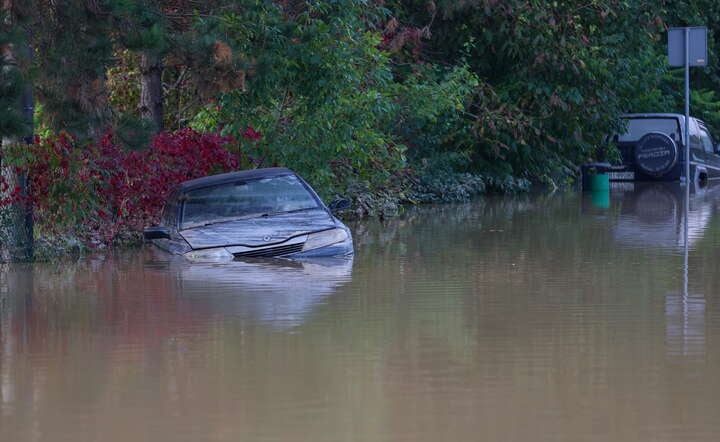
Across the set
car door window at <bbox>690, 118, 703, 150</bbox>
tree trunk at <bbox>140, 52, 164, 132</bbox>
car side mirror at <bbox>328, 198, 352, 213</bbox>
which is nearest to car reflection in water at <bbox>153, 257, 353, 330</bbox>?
car side mirror at <bbox>328, 198, 352, 213</bbox>

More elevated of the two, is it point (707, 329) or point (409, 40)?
point (409, 40)

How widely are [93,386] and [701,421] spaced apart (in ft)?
11.6

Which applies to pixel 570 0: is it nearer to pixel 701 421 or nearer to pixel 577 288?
pixel 577 288

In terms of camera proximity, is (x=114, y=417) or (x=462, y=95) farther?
(x=462, y=95)

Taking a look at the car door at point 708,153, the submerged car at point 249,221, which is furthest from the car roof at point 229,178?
the car door at point 708,153

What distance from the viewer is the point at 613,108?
1475 inches

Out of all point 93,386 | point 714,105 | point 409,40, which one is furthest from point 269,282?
point 714,105

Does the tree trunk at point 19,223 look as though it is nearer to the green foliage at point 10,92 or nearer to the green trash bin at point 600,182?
the green foliage at point 10,92

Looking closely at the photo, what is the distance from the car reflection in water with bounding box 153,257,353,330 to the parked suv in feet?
69.5

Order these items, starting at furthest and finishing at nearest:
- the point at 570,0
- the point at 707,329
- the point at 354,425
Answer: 1. the point at 570,0
2. the point at 707,329
3. the point at 354,425

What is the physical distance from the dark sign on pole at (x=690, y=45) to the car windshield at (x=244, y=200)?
50.8 feet

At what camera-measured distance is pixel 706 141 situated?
134 ft

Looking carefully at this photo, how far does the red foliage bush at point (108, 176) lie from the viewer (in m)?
18.6

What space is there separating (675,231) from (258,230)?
6727mm
